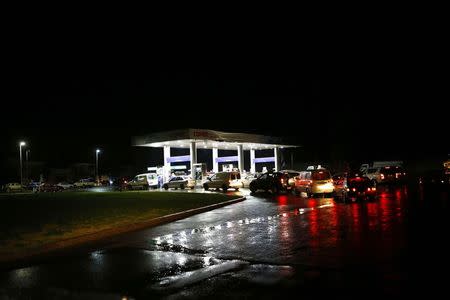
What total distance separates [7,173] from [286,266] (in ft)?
279

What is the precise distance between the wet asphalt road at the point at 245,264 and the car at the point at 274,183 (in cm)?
1936

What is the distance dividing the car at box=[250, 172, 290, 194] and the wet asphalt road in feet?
63.5

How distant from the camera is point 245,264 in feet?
30.6

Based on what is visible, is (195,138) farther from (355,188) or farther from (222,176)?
(355,188)

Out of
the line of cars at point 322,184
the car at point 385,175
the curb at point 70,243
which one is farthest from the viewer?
the car at point 385,175

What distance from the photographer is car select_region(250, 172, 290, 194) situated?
3497 centimetres

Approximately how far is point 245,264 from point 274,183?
2596cm

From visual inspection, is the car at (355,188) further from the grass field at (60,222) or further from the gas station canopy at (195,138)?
the gas station canopy at (195,138)

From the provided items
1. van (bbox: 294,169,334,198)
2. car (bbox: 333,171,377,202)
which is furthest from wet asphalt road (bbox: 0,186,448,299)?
van (bbox: 294,169,334,198)

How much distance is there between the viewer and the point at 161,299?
7.02 m

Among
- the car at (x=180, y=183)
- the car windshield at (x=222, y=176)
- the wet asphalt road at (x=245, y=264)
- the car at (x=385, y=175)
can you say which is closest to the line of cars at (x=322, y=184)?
the car windshield at (x=222, y=176)

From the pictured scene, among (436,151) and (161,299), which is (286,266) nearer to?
(161,299)

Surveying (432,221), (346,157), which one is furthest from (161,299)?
(346,157)

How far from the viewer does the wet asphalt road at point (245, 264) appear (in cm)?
741
